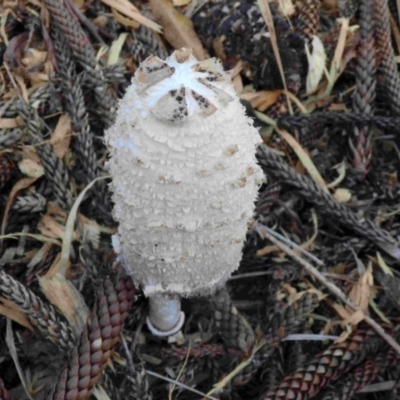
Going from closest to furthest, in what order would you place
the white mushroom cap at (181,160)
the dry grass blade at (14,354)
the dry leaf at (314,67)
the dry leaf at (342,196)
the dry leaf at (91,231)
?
1. the white mushroom cap at (181,160)
2. the dry grass blade at (14,354)
3. the dry leaf at (91,231)
4. the dry leaf at (342,196)
5. the dry leaf at (314,67)

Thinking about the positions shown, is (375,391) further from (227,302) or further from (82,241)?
(82,241)

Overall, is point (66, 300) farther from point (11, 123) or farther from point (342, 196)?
point (342, 196)

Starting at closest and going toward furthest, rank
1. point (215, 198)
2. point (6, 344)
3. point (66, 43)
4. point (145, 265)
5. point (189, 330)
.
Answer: point (215, 198) → point (145, 265) → point (6, 344) → point (189, 330) → point (66, 43)

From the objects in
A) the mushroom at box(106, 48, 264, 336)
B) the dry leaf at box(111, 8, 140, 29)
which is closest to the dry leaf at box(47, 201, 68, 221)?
the mushroom at box(106, 48, 264, 336)

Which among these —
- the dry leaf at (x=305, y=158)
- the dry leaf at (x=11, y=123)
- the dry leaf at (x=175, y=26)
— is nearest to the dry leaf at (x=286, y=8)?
the dry leaf at (x=175, y=26)

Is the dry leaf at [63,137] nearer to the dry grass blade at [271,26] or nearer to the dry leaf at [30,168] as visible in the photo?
the dry leaf at [30,168]

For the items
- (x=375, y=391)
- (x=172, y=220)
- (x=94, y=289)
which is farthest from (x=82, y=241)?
(x=375, y=391)

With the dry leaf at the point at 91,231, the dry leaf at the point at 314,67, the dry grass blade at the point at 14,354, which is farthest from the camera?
the dry leaf at the point at 314,67

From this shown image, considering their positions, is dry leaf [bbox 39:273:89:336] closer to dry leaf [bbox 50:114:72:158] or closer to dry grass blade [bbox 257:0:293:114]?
dry leaf [bbox 50:114:72:158]
